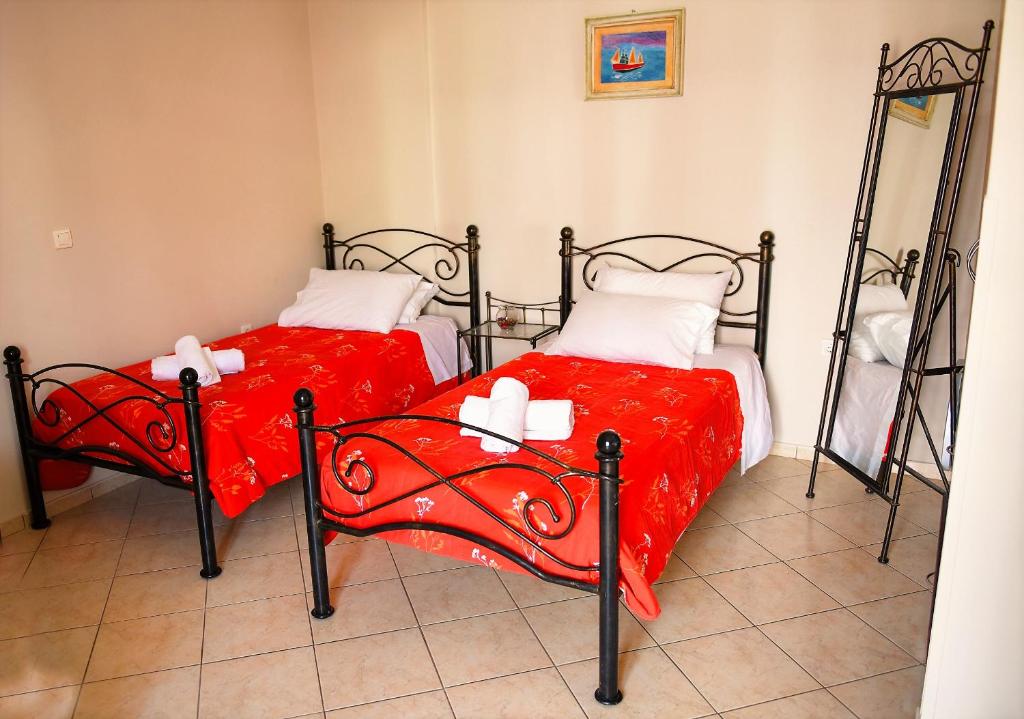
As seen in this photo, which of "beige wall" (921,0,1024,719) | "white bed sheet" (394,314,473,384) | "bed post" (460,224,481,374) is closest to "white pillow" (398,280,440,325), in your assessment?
"white bed sheet" (394,314,473,384)

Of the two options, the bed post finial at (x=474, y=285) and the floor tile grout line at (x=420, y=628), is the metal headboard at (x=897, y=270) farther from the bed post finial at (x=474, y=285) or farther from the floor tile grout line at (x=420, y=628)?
the bed post finial at (x=474, y=285)

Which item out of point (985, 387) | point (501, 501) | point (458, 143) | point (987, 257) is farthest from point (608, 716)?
point (458, 143)

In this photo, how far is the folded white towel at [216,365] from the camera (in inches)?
132

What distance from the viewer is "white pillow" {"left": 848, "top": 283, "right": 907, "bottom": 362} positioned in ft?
10.4

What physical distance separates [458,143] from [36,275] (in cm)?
218

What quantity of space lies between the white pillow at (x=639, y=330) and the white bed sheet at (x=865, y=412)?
2.19ft

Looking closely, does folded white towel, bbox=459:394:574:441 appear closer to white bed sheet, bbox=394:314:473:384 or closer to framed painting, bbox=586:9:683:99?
white bed sheet, bbox=394:314:473:384

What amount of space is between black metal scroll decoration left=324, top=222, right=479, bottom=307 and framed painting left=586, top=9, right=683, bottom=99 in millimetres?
1051

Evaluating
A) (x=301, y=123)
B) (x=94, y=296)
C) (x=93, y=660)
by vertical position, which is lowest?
(x=93, y=660)

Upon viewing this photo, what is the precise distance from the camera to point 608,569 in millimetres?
2123

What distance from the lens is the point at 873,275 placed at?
3.28 m

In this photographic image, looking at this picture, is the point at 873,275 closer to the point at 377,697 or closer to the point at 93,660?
the point at 377,697

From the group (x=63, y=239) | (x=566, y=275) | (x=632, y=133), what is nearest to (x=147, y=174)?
(x=63, y=239)

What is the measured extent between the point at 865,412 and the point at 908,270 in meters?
0.61
